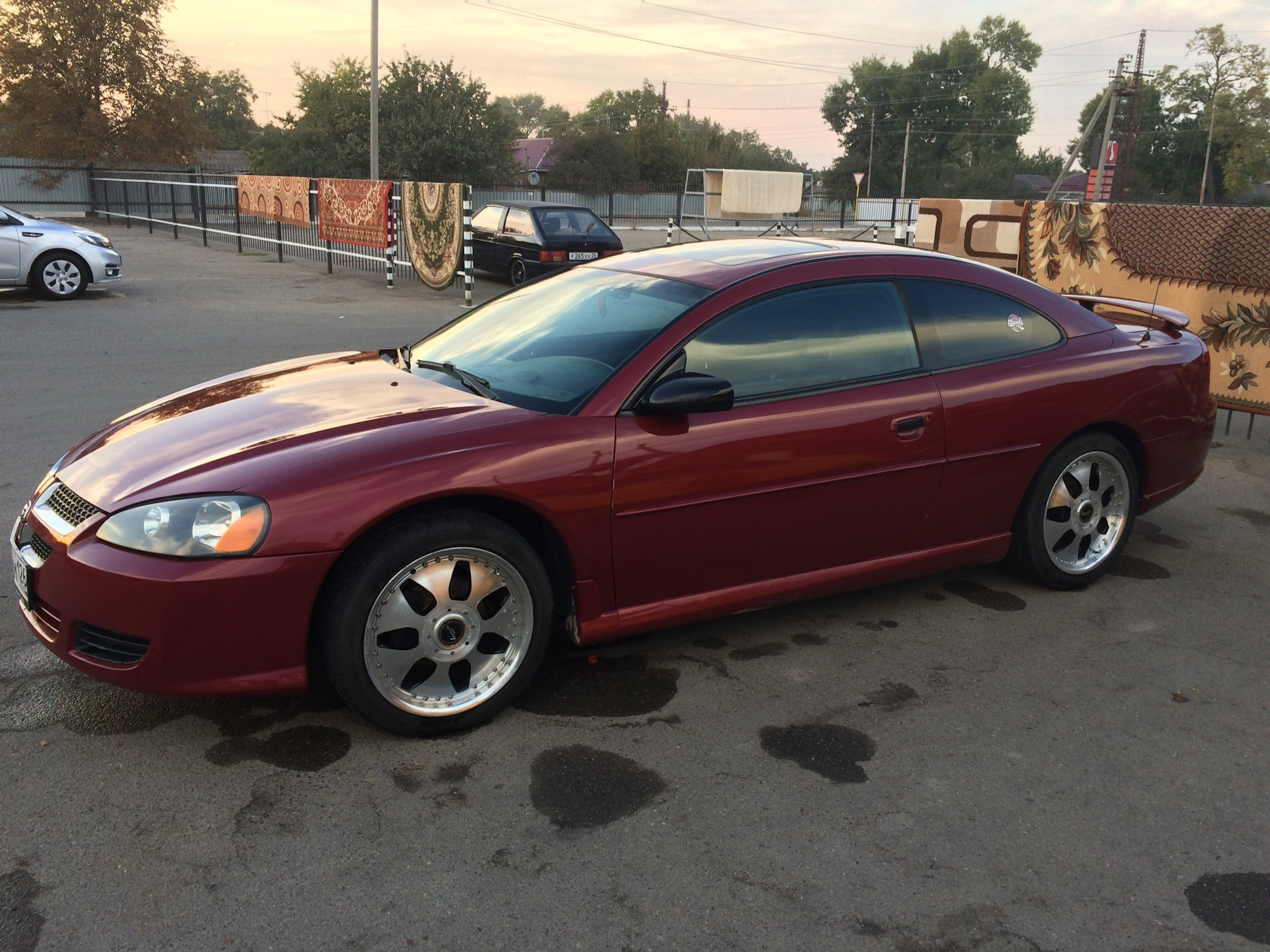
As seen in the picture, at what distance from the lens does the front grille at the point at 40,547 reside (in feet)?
10.3

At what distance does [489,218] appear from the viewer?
61.9ft

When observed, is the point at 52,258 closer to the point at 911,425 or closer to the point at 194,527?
the point at 194,527

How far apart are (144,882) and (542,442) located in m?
1.61

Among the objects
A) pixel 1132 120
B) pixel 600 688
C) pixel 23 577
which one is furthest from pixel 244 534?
pixel 1132 120

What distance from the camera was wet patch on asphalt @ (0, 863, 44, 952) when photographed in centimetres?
234

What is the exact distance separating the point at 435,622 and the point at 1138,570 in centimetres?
353

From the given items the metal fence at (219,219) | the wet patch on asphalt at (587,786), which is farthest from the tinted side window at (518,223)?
the wet patch on asphalt at (587,786)

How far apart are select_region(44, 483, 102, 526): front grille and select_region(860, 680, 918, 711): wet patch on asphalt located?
2.54 m

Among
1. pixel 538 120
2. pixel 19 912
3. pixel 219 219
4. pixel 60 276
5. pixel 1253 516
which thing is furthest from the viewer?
pixel 538 120

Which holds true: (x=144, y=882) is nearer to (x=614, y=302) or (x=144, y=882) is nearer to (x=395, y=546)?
(x=395, y=546)

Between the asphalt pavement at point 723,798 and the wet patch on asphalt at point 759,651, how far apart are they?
23 millimetres

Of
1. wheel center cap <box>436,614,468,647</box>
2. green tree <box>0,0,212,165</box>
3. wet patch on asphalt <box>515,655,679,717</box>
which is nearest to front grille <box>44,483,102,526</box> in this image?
wheel center cap <box>436,614,468,647</box>

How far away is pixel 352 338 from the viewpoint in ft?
38.2

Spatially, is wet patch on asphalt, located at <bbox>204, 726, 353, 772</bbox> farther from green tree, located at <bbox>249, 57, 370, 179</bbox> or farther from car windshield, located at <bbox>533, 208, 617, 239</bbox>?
green tree, located at <bbox>249, 57, 370, 179</bbox>
